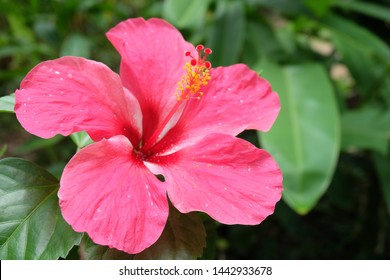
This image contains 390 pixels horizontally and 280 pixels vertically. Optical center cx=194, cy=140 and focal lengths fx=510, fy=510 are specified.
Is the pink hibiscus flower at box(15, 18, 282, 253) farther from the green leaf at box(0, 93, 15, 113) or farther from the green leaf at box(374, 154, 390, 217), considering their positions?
the green leaf at box(374, 154, 390, 217)

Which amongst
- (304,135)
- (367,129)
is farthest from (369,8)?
(304,135)

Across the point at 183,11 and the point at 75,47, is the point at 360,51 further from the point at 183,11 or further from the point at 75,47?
the point at 75,47

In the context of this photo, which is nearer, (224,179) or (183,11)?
(224,179)

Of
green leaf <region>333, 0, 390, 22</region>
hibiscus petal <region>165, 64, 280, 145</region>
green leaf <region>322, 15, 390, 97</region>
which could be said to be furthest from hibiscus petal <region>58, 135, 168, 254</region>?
green leaf <region>333, 0, 390, 22</region>

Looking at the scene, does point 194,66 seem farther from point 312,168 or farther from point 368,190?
point 368,190

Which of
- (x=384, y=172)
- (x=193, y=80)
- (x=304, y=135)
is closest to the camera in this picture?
(x=193, y=80)

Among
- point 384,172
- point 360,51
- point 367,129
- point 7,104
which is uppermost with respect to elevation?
point 7,104

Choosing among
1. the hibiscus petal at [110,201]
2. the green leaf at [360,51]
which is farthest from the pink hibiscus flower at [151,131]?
the green leaf at [360,51]
